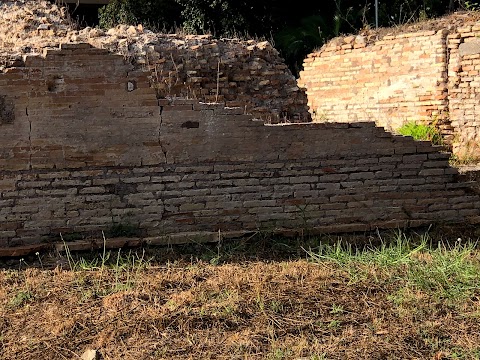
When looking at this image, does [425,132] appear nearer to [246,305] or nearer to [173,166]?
[173,166]

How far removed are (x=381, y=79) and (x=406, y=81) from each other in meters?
0.47

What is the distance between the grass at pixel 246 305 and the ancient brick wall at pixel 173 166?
0.39 m

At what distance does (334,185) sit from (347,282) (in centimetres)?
138

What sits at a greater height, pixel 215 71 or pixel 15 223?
pixel 215 71

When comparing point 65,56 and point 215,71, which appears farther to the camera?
point 215,71

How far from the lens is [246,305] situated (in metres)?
4.38

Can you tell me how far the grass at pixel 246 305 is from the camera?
398cm

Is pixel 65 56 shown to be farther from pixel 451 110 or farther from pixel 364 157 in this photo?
pixel 451 110

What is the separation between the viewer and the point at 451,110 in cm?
868

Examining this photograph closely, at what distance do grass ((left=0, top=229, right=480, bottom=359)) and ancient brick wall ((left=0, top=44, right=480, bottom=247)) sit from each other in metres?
0.39

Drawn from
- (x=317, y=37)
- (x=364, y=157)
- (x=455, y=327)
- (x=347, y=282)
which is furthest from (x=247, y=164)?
(x=317, y=37)

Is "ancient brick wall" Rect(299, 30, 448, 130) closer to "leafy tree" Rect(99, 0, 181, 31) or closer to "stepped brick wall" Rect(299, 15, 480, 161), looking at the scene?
"stepped brick wall" Rect(299, 15, 480, 161)

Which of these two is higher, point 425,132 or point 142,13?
point 142,13

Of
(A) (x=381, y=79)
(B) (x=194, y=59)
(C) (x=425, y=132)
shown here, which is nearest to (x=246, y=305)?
(B) (x=194, y=59)
